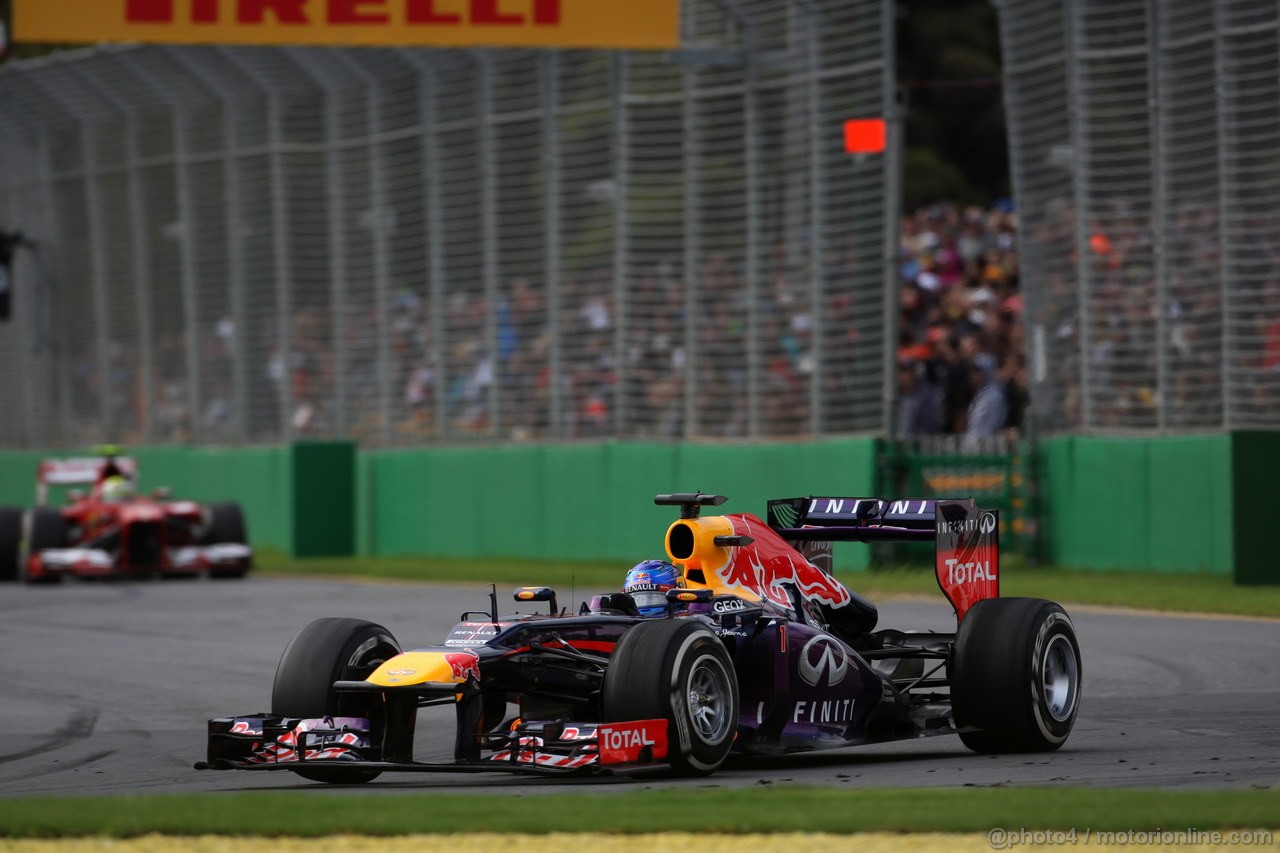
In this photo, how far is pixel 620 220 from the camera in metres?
24.5

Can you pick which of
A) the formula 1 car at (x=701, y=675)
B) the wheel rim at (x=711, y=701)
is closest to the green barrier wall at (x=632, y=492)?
the formula 1 car at (x=701, y=675)

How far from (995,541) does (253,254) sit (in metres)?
20.4

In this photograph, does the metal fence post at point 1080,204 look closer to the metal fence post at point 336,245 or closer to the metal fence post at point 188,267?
the metal fence post at point 336,245

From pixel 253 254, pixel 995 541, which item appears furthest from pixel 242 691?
pixel 253 254

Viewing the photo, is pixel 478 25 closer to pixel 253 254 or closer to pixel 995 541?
pixel 253 254

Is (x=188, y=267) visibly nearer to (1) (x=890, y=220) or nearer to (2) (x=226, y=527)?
(2) (x=226, y=527)

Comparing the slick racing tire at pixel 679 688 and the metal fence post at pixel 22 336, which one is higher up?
the metal fence post at pixel 22 336

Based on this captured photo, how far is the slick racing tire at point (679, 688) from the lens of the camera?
8.64 meters

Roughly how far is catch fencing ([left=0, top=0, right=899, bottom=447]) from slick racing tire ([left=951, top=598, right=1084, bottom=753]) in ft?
40.5

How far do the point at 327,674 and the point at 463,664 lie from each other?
65 centimetres

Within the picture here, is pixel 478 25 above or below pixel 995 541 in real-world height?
above

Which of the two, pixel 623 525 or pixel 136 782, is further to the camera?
pixel 623 525

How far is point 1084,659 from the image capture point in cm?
1393

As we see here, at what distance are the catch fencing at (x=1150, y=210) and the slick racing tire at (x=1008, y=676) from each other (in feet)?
32.6
